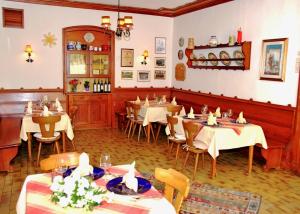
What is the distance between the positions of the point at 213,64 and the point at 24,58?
4.41 metres

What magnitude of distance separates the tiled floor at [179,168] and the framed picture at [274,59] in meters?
1.57

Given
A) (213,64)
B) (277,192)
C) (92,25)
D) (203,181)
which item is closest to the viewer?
(277,192)

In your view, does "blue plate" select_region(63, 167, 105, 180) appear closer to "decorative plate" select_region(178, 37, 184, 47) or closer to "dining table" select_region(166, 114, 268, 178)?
"dining table" select_region(166, 114, 268, 178)

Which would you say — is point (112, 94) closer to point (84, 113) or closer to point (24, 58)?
point (84, 113)

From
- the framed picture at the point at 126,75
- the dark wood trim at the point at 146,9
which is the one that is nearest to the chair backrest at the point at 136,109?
the framed picture at the point at 126,75

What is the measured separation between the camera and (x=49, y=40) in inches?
282

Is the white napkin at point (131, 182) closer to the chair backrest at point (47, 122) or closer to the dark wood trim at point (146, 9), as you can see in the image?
the chair backrest at point (47, 122)

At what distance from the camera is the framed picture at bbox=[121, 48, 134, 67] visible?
26.0 feet

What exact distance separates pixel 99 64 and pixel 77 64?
0.59m

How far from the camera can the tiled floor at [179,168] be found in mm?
3703

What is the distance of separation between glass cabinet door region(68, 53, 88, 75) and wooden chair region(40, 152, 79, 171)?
17.4ft

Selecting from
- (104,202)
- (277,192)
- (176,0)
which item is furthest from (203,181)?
(176,0)

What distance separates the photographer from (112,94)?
7.95 metres

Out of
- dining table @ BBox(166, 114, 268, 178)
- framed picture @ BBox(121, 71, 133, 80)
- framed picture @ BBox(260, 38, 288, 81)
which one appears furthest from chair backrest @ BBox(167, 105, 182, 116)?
framed picture @ BBox(121, 71, 133, 80)
